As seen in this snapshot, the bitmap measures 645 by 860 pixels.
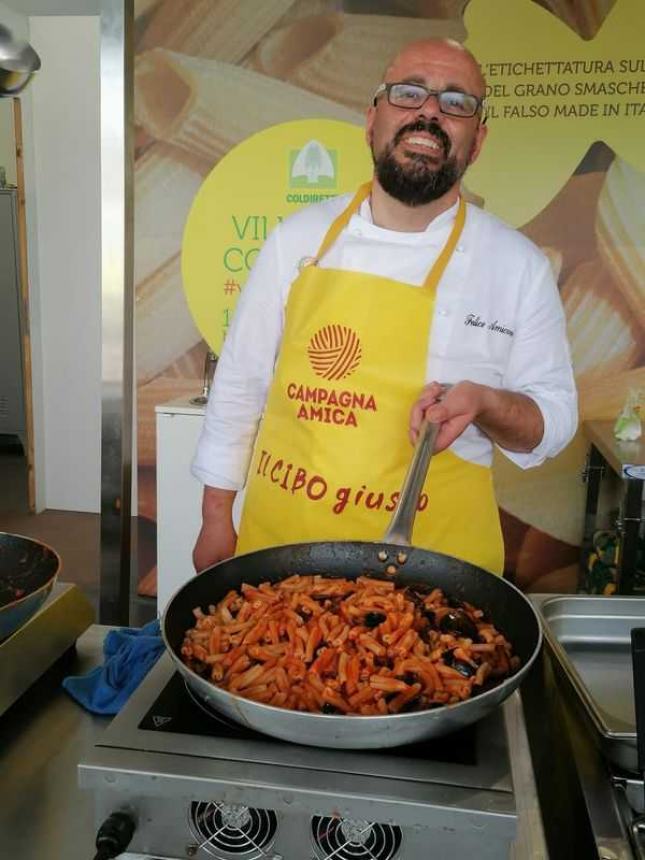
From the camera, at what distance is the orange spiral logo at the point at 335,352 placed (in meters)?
1.86

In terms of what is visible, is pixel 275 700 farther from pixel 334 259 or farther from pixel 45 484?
pixel 45 484

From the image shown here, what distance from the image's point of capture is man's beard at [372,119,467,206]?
6.30 ft

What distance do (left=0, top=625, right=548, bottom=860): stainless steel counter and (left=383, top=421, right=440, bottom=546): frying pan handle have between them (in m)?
0.33

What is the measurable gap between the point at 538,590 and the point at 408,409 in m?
1.69

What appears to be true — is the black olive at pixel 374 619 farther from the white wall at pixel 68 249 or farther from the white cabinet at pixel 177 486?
the white wall at pixel 68 249

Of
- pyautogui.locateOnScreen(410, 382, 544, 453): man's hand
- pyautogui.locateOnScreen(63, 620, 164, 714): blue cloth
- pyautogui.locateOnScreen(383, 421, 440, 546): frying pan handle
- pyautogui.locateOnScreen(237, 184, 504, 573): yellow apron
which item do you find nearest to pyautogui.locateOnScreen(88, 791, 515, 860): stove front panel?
pyautogui.locateOnScreen(63, 620, 164, 714): blue cloth

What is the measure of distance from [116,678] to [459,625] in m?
0.54

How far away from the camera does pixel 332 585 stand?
1095mm

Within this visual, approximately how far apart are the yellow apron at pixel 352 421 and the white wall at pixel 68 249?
2.73m

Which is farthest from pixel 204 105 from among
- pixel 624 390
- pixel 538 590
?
pixel 538 590

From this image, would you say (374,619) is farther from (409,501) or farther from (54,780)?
(54,780)

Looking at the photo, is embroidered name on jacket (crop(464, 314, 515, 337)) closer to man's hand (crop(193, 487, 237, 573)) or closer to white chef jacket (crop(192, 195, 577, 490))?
white chef jacket (crop(192, 195, 577, 490))

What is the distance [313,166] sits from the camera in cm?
300

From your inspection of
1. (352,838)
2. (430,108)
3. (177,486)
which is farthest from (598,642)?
(177,486)
